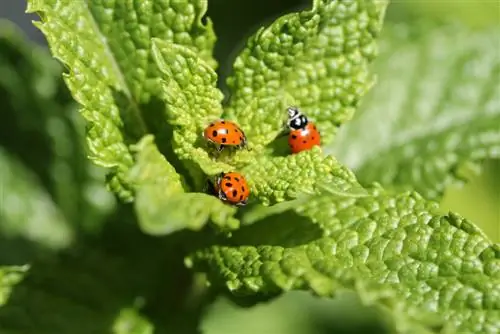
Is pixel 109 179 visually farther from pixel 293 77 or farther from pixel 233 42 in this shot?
pixel 233 42

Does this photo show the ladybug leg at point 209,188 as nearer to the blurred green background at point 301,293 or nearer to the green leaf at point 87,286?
the green leaf at point 87,286

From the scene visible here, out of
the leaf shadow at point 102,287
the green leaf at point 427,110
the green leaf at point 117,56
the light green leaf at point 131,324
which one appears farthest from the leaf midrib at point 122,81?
the green leaf at point 427,110

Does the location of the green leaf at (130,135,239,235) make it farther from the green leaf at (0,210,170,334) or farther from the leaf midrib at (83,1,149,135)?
the green leaf at (0,210,170,334)

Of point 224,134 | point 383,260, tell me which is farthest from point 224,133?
point 383,260

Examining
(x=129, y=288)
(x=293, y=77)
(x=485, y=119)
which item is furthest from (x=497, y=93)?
(x=129, y=288)

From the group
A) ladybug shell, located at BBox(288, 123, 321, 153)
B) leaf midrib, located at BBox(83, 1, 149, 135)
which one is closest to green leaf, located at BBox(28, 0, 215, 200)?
leaf midrib, located at BBox(83, 1, 149, 135)
